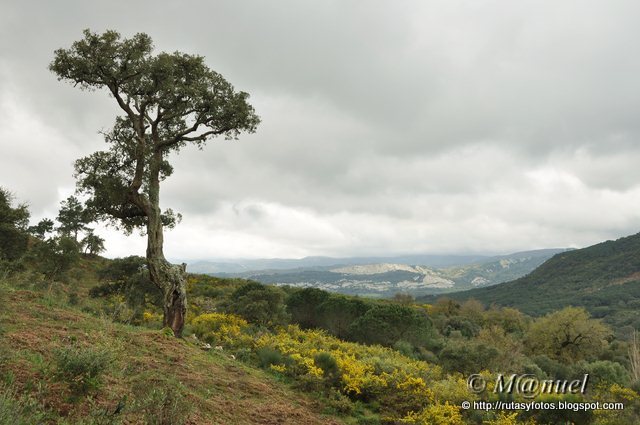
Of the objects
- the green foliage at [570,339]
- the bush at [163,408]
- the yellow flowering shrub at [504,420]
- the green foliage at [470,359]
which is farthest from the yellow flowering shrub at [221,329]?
the green foliage at [570,339]

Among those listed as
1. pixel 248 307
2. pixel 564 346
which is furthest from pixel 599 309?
pixel 248 307

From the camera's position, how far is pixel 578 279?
184 m

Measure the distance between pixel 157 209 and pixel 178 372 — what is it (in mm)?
7507

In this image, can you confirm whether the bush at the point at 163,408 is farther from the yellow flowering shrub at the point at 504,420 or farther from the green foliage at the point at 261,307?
the green foliage at the point at 261,307

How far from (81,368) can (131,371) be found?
115 inches

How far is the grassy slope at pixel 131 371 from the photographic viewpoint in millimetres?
6207

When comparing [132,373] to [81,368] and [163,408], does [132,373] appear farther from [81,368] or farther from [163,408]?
[163,408]

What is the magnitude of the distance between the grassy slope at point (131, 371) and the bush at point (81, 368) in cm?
18

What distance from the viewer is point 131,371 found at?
27.9 ft

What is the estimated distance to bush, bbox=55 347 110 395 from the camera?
578cm

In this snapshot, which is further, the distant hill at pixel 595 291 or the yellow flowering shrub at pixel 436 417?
the distant hill at pixel 595 291

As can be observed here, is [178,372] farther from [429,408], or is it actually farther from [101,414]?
[429,408]

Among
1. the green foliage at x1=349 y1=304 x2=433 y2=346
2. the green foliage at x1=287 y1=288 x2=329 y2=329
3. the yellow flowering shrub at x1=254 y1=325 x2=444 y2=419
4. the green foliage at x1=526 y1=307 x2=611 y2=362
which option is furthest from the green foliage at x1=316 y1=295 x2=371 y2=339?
the green foliage at x1=526 y1=307 x2=611 y2=362

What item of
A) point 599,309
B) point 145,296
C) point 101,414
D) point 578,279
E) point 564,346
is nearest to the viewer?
point 101,414
